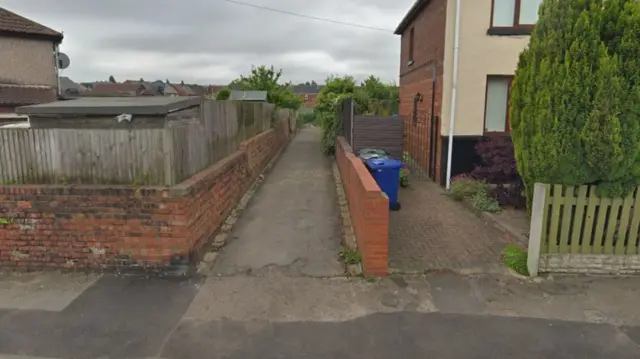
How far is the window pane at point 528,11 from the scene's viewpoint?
867cm

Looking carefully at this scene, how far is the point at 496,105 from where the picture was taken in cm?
921

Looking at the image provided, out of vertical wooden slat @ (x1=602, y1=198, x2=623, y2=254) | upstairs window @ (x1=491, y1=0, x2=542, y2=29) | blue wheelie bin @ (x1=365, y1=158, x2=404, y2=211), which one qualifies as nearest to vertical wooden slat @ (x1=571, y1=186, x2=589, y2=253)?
vertical wooden slat @ (x1=602, y1=198, x2=623, y2=254)

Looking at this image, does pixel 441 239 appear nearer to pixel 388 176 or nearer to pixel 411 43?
pixel 388 176

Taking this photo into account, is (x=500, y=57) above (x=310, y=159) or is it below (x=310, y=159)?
above

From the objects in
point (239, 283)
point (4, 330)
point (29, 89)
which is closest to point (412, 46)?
point (239, 283)

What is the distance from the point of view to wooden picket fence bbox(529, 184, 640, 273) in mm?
4664

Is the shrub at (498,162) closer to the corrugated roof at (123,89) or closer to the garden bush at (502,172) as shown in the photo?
the garden bush at (502,172)

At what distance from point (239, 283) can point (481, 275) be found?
2821 millimetres

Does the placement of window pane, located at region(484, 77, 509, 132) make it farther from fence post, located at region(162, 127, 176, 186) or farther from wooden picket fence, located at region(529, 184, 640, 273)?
fence post, located at region(162, 127, 176, 186)

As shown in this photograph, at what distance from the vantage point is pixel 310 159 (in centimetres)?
1570

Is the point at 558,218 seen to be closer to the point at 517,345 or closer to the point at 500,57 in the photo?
the point at 517,345

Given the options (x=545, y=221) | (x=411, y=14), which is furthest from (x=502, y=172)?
(x=411, y=14)

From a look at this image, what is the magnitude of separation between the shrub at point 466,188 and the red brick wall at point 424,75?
1.32 metres

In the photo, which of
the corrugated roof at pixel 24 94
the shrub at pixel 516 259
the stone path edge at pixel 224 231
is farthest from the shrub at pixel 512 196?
the corrugated roof at pixel 24 94
